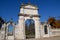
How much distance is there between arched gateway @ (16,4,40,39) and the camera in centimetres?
1733

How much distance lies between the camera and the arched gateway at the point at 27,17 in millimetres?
17328

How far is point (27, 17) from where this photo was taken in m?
18.2

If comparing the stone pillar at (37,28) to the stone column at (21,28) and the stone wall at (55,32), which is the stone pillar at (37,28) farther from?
the stone wall at (55,32)

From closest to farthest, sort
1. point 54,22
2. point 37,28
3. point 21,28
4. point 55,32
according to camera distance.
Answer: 1. point 21,28
2. point 37,28
3. point 55,32
4. point 54,22

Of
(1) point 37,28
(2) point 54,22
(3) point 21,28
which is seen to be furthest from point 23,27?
(2) point 54,22

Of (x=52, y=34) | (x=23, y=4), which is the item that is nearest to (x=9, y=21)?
(x=23, y=4)

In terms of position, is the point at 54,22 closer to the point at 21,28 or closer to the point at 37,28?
the point at 37,28

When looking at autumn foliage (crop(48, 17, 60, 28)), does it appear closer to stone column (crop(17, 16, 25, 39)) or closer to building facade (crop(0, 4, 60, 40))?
building facade (crop(0, 4, 60, 40))

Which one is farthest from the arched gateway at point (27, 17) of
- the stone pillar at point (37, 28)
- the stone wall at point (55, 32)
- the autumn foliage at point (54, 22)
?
the autumn foliage at point (54, 22)

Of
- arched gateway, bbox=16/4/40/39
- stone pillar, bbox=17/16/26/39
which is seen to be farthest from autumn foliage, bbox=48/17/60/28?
stone pillar, bbox=17/16/26/39

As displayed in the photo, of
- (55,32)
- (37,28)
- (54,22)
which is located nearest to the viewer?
(37,28)

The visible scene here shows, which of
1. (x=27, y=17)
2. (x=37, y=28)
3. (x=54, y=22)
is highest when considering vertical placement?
(x=27, y=17)

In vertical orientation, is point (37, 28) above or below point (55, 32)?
above

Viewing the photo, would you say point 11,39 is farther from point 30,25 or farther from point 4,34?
point 30,25
